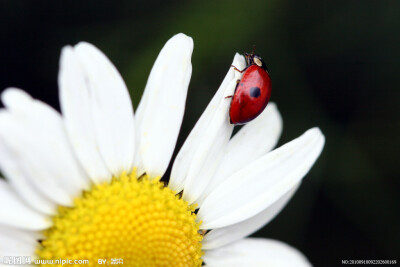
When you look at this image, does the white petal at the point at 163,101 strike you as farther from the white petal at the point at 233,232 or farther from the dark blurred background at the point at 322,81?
the dark blurred background at the point at 322,81

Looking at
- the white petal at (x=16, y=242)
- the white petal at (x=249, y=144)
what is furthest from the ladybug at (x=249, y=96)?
the white petal at (x=16, y=242)

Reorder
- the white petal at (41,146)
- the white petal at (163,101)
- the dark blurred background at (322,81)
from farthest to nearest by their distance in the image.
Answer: the dark blurred background at (322,81) → the white petal at (163,101) → the white petal at (41,146)

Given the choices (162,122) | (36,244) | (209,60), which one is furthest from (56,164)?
(209,60)

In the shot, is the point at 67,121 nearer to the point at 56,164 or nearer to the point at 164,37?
the point at 56,164

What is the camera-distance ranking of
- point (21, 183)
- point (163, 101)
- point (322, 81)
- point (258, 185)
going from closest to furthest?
1. point (21, 183)
2. point (163, 101)
3. point (258, 185)
4. point (322, 81)

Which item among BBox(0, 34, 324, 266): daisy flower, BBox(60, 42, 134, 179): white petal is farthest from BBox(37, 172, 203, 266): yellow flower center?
BBox(60, 42, 134, 179): white petal

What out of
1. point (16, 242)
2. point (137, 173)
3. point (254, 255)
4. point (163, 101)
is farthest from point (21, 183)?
point (254, 255)

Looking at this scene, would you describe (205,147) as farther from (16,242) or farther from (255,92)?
(16,242)
